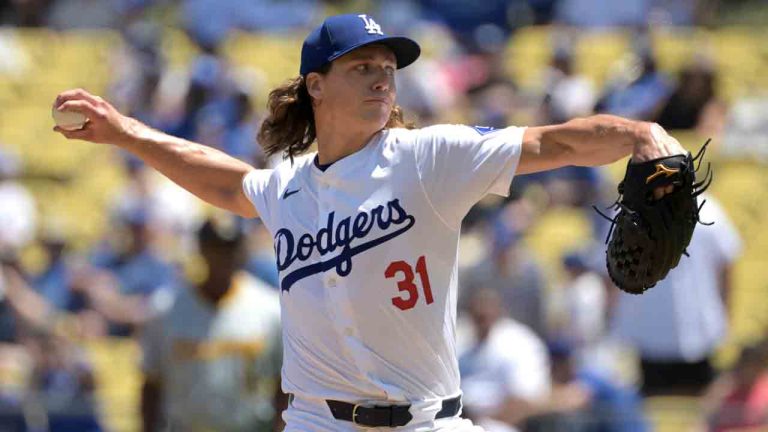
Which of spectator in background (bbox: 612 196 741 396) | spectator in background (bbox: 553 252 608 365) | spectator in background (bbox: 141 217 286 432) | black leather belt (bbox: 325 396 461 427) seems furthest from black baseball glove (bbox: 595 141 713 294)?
spectator in background (bbox: 553 252 608 365)

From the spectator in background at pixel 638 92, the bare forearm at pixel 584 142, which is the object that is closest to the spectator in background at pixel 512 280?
the spectator in background at pixel 638 92

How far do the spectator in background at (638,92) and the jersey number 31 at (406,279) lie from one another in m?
5.73

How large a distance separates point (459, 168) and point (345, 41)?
20.8 inches

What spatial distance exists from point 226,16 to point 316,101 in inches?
334

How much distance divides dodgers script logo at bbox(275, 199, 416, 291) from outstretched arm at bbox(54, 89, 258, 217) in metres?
0.43

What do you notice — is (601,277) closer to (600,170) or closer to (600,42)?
(600,170)

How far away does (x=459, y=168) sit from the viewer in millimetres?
4094

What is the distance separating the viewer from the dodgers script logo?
4.12 meters

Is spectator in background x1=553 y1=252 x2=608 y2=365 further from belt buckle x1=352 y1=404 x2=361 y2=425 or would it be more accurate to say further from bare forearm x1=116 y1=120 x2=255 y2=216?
belt buckle x1=352 y1=404 x2=361 y2=425

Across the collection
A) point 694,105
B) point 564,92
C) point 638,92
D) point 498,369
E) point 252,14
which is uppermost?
point 252,14

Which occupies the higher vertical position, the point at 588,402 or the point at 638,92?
the point at 638,92

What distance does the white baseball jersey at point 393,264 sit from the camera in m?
4.11

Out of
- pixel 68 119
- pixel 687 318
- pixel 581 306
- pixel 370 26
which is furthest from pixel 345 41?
pixel 581 306

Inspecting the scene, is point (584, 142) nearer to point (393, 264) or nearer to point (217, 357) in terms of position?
point (393, 264)
